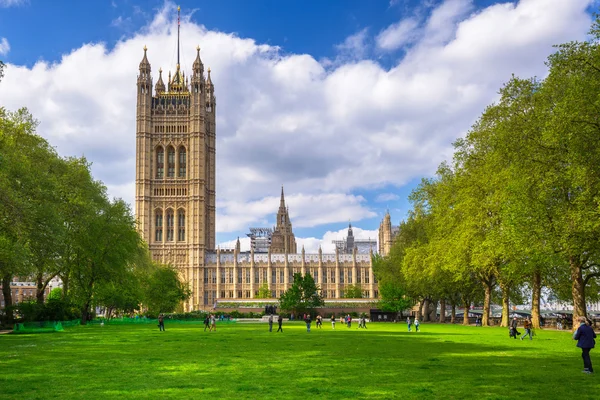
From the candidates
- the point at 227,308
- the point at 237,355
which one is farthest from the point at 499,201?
the point at 227,308

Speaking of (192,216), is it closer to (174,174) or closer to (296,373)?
(174,174)

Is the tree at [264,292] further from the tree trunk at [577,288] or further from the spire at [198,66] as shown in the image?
the tree trunk at [577,288]

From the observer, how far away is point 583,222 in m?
33.5

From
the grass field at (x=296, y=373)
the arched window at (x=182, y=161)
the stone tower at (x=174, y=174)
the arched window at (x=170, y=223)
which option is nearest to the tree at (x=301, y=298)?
the stone tower at (x=174, y=174)

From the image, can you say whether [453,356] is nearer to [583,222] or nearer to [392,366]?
[392,366]

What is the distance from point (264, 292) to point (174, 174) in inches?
1277

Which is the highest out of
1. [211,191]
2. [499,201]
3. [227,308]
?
[211,191]

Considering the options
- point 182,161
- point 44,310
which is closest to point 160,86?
point 182,161

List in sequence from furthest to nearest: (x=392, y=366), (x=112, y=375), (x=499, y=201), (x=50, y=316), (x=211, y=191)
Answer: (x=211, y=191)
(x=50, y=316)
(x=499, y=201)
(x=392, y=366)
(x=112, y=375)

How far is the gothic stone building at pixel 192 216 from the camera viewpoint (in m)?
138

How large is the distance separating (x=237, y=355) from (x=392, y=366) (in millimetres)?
6600

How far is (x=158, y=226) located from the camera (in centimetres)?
13850

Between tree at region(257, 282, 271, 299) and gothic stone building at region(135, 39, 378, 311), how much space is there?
7.29 ft

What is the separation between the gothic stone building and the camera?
138 metres
